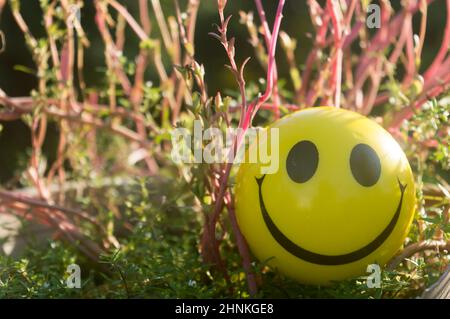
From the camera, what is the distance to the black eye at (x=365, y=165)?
1297 mm

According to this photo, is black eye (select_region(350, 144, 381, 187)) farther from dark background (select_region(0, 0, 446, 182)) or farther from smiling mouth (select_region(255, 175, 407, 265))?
dark background (select_region(0, 0, 446, 182))

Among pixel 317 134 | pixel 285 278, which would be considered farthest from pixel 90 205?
pixel 317 134

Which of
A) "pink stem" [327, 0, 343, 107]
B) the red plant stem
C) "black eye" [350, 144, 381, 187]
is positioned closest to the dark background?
"pink stem" [327, 0, 343, 107]

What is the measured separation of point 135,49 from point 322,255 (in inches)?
109

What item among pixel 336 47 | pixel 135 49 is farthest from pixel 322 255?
pixel 135 49

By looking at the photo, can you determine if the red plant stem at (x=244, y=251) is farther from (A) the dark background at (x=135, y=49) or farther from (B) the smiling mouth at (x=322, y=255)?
(A) the dark background at (x=135, y=49)

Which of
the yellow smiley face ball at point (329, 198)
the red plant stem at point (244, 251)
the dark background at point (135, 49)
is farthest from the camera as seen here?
the dark background at point (135, 49)

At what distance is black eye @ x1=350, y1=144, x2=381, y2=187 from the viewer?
1297 mm

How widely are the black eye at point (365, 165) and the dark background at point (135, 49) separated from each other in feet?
8.21

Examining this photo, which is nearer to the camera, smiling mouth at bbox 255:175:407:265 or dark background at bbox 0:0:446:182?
smiling mouth at bbox 255:175:407:265

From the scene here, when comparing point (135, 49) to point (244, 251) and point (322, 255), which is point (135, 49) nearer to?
point (244, 251)

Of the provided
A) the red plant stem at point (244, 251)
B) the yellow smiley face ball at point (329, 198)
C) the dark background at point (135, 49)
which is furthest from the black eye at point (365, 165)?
the dark background at point (135, 49)

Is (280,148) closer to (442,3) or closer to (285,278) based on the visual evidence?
(285,278)
